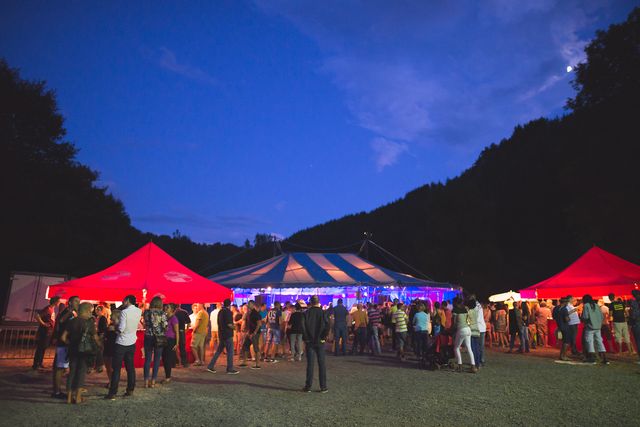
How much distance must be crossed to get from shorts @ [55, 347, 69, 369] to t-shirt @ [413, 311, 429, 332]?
7323 millimetres

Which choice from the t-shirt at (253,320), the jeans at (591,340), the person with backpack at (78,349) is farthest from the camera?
the jeans at (591,340)

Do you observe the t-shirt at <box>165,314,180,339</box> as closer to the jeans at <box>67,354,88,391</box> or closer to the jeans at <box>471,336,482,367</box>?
the jeans at <box>67,354,88,391</box>

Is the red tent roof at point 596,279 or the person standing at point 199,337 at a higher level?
the red tent roof at point 596,279

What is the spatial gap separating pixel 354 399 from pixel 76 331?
12.9ft

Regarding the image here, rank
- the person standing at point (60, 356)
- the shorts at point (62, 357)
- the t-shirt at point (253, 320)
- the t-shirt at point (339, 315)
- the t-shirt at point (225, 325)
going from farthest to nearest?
the t-shirt at point (339, 315) < the t-shirt at point (253, 320) < the t-shirt at point (225, 325) < the shorts at point (62, 357) < the person standing at point (60, 356)

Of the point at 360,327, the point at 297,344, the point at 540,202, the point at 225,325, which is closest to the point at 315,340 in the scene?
the point at 225,325

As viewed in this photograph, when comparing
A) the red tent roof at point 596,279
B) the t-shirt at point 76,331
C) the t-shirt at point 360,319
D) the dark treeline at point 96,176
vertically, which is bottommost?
the t-shirt at point 76,331

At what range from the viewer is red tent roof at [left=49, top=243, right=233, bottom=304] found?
8.88 m

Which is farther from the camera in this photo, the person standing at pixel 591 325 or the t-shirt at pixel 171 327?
the person standing at pixel 591 325

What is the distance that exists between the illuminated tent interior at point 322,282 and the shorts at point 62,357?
10.00 m

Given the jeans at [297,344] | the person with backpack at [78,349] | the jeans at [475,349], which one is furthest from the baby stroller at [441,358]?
the person with backpack at [78,349]

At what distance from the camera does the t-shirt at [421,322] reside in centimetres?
1025

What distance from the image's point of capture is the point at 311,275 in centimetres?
1705

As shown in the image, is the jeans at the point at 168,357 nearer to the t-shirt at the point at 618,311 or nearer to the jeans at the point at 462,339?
the jeans at the point at 462,339
